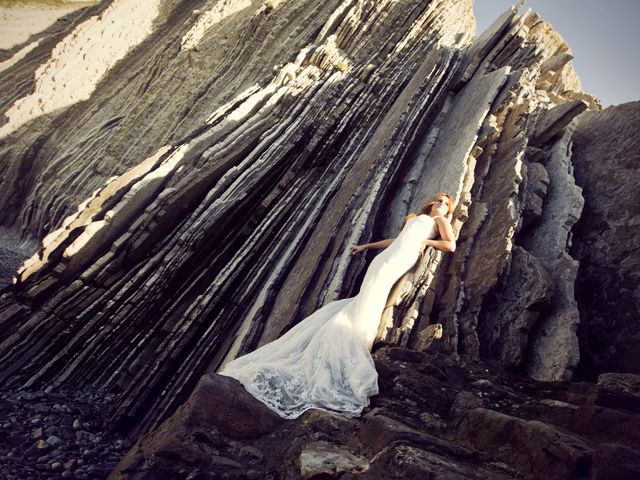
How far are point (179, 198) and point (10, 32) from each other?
21383 mm

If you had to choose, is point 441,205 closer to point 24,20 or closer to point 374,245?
point 374,245

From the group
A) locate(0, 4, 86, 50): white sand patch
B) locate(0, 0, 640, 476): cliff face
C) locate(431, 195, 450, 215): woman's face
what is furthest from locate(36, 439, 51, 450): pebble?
locate(0, 4, 86, 50): white sand patch

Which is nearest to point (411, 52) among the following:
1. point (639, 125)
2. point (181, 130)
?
point (639, 125)

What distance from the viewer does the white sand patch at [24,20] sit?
1994cm

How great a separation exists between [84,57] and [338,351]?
1698 cm

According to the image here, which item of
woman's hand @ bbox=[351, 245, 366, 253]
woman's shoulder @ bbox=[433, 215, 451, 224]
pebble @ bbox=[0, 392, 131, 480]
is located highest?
woman's shoulder @ bbox=[433, 215, 451, 224]

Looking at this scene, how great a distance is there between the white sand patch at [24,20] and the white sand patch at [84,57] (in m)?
7.18

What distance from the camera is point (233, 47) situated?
14891 millimetres

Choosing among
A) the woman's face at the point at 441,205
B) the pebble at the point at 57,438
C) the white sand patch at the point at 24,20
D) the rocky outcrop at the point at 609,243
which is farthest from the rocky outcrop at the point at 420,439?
the white sand patch at the point at 24,20

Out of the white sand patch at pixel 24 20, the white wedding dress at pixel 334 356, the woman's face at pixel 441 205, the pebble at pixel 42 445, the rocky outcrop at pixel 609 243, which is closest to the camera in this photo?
the white wedding dress at pixel 334 356

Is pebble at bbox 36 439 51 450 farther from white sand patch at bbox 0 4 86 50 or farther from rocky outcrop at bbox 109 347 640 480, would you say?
white sand patch at bbox 0 4 86 50

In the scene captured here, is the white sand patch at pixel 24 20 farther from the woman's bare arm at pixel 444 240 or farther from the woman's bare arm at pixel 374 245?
the woman's bare arm at pixel 444 240

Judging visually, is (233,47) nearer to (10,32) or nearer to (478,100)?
(478,100)

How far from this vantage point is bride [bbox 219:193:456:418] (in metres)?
3.93
